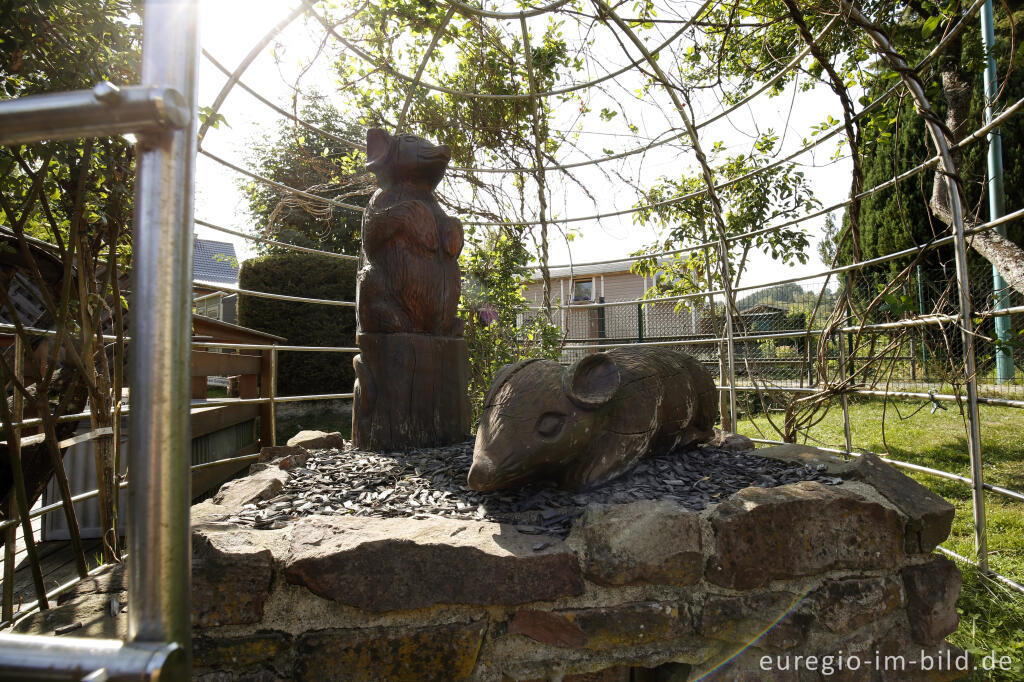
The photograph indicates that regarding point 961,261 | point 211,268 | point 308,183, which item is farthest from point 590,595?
point 211,268

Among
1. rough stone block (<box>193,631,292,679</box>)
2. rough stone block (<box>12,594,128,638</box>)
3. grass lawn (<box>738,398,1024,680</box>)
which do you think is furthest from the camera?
grass lawn (<box>738,398,1024,680</box>)

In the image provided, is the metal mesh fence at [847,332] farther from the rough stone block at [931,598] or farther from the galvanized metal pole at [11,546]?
the galvanized metal pole at [11,546]

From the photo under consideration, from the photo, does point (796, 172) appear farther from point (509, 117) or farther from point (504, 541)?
point (504, 541)

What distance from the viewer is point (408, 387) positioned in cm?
329

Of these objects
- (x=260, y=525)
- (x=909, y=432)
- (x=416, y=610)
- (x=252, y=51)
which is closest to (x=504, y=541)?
(x=416, y=610)

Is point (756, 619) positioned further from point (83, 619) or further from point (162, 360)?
point (83, 619)

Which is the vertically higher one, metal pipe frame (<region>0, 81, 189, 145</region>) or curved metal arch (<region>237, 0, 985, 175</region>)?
curved metal arch (<region>237, 0, 985, 175</region>)

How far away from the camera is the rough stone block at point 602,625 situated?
1831mm

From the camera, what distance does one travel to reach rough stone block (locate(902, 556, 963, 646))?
6.69 feet

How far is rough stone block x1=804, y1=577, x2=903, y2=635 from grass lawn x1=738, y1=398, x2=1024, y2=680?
71 centimetres

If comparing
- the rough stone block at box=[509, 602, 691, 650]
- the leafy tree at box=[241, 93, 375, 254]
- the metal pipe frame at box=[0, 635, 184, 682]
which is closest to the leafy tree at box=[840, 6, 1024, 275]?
the rough stone block at box=[509, 602, 691, 650]

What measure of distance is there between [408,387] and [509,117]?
134 inches

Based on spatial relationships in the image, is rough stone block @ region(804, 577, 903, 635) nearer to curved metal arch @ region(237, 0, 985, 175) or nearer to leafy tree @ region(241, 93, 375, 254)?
curved metal arch @ region(237, 0, 985, 175)

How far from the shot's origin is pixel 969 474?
188 inches
